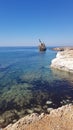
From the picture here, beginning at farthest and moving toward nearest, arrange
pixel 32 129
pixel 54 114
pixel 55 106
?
pixel 55 106, pixel 54 114, pixel 32 129

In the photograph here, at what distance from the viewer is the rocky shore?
600 inches

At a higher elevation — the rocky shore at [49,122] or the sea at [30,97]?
the rocky shore at [49,122]

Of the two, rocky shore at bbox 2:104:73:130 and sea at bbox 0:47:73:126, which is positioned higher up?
rocky shore at bbox 2:104:73:130

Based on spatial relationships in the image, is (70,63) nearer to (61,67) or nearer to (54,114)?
(61,67)

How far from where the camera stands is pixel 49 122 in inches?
628

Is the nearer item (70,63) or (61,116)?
(61,116)

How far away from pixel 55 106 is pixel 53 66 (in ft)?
108

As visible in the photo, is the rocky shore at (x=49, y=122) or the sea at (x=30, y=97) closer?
the rocky shore at (x=49, y=122)

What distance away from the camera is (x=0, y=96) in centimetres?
2819

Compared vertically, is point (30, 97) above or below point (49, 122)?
below

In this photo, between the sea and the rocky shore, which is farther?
the sea

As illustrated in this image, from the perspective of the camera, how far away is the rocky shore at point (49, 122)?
15250mm

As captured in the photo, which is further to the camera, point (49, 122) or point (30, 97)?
point (30, 97)

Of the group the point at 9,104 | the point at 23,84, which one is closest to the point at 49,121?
the point at 9,104
